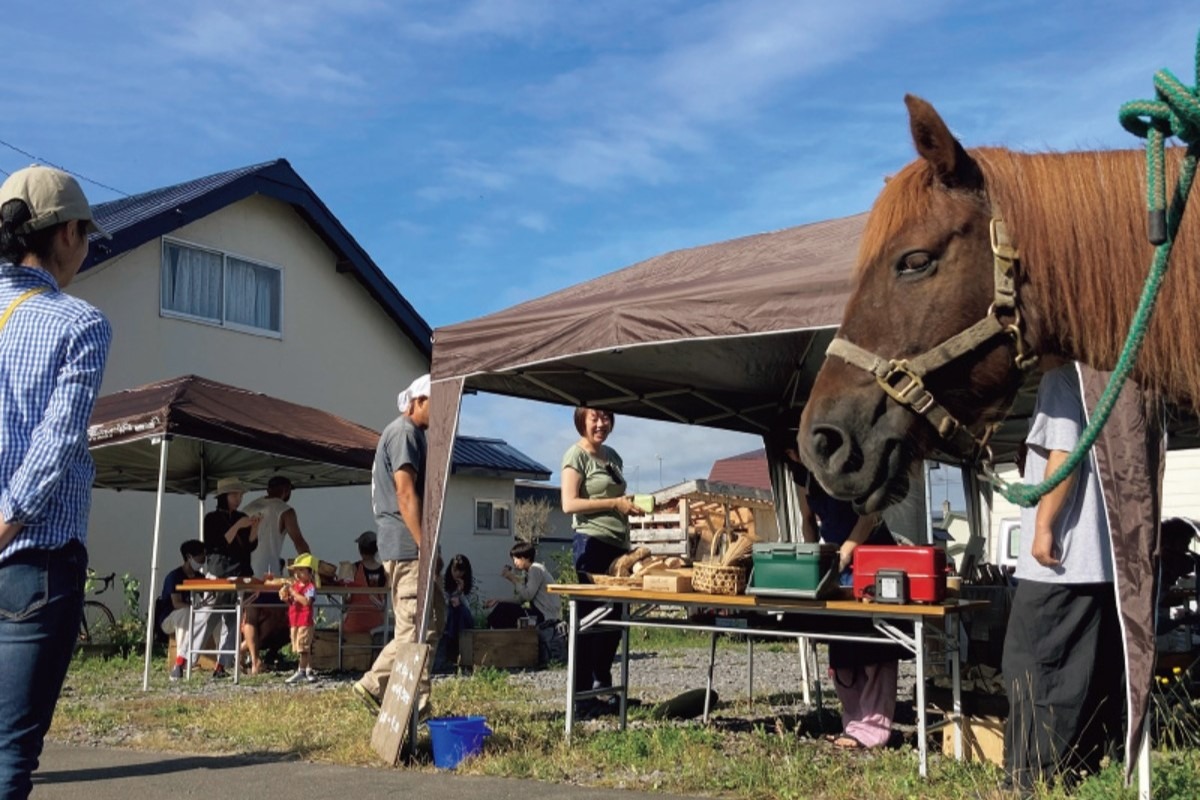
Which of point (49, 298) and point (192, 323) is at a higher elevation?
point (192, 323)

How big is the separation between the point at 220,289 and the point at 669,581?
46.2ft

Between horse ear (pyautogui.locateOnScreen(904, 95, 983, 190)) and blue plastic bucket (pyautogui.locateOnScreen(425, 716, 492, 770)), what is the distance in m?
4.24

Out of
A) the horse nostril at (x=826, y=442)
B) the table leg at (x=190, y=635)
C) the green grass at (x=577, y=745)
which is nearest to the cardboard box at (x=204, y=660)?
the table leg at (x=190, y=635)

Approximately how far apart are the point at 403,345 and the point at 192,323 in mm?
4755

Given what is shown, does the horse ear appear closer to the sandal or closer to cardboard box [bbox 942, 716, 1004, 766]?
cardboard box [bbox 942, 716, 1004, 766]

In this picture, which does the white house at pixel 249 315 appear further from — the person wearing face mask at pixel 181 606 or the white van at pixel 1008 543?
the white van at pixel 1008 543

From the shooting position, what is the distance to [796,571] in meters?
5.98

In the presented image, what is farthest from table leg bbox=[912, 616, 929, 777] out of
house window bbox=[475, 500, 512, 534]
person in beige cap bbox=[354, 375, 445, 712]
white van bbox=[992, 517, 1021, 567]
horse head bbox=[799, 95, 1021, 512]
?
house window bbox=[475, 500, 512, 534]

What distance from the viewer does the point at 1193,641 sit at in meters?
7.98

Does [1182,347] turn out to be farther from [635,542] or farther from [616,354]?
[635,542]

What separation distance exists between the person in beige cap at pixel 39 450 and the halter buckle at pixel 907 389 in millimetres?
1893

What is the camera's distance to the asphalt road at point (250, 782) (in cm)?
540

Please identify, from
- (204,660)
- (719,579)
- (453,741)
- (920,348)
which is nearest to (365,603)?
(204,660)

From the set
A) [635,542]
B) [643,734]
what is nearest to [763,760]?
[643,734]
